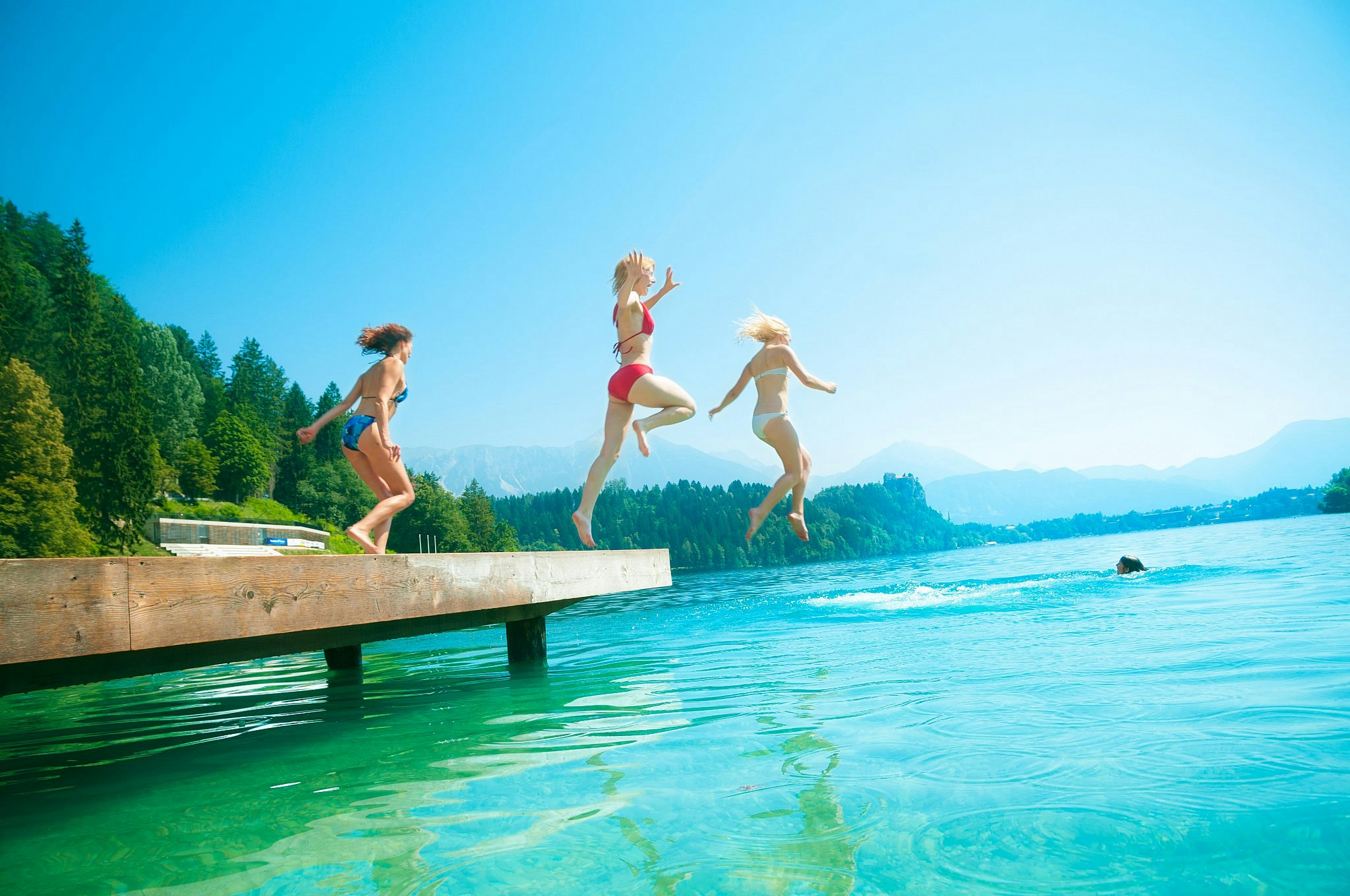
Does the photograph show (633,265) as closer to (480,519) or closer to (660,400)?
(660,400)

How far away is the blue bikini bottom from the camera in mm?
7531

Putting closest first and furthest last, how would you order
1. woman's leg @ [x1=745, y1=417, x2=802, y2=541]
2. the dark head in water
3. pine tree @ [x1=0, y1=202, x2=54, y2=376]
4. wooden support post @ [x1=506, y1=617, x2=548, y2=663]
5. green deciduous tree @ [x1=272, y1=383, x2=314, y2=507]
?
woman's leg @ [x1=745, y1=417, x2=802, y2=541] → wooden support post @ [x1=506, y1=617, x2=548, y2=663] → the dark head in water → pine tree @ [x1=0, y1=202, x2=54, y2=376] → green deciduous tree @ [x1=272, y1=383, x2=314, y2=507]

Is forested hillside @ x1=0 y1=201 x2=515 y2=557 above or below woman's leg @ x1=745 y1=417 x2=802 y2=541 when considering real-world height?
above

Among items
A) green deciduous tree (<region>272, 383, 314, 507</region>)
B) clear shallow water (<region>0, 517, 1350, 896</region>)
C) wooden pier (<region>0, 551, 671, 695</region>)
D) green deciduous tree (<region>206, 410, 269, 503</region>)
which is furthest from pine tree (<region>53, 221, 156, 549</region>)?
wooden pier (<region>0, 551, 671, 695</region>)

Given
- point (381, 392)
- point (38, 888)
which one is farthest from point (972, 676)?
point (38, 888)

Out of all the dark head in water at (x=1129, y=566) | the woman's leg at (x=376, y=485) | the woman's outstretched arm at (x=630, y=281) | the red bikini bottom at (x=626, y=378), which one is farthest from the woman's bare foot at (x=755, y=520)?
the dark head in water at (x=1129, y=566)

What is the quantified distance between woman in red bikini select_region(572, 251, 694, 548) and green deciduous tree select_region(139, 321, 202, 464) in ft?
307

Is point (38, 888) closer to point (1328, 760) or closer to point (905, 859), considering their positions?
point (905, 859)

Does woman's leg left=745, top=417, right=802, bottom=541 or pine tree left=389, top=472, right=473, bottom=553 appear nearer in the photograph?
woman's leg left=745, top=417, right=802, bottom=541

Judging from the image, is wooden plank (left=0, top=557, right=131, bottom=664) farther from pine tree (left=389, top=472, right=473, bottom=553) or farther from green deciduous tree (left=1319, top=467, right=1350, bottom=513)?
green deciduous tree (left=1319, top=467, right=1350, bottom=513)

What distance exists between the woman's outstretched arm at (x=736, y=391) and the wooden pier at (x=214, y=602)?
2.65m

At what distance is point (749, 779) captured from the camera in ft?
14.2

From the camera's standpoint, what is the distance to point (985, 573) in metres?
41.1

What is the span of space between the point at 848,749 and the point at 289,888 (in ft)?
10.4
